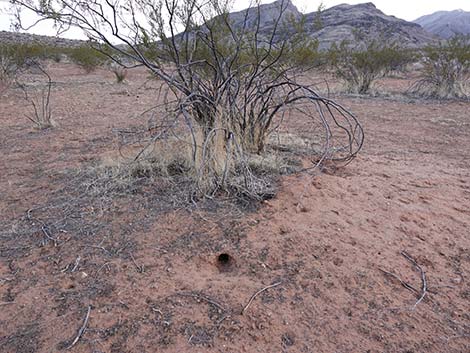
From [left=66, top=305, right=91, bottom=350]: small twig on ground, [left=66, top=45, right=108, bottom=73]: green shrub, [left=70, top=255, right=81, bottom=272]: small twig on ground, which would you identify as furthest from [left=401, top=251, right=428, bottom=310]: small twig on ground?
[left=66, top=45, right=108, bottom=73]: green shrub

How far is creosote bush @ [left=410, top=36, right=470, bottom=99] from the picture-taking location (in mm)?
10383

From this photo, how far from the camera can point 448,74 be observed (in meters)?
10.7

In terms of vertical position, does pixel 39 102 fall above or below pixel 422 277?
above

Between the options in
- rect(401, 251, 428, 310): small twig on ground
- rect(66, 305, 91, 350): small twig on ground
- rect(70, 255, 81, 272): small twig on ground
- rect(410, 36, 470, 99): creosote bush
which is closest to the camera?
rect(66, 305, 91, 350): small twig on ground

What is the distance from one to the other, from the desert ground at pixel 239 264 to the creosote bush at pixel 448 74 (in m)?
7.19

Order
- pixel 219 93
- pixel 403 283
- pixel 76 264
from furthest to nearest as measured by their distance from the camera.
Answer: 1. pixel 219 93
2. pixel 76 264
3. pixel 403 283

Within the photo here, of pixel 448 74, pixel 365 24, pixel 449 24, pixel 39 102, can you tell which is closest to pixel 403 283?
pixel 39 102

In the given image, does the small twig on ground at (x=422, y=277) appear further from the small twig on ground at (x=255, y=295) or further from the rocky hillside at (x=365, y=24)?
the rocky hillside at (x=365, y=24)

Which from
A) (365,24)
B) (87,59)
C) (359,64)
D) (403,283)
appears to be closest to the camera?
(403,283)

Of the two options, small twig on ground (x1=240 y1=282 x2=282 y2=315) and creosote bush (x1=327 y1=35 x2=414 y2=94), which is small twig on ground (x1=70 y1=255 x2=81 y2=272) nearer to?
small twig on ground (x1=240 y1=282 x2=282 y2=315)

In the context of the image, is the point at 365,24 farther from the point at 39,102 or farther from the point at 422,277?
the point at 422,277

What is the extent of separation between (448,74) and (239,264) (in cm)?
1048

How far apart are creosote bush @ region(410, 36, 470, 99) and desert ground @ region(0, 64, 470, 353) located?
719 cm

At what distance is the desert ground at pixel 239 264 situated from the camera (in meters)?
2.03
